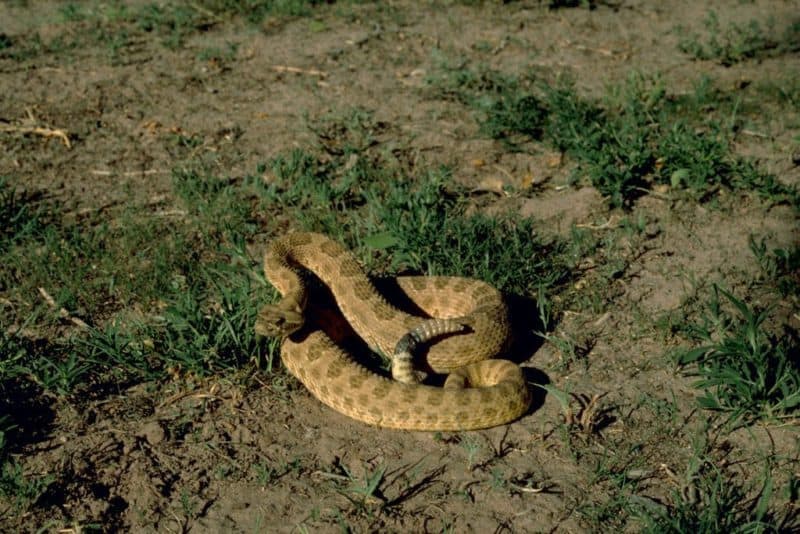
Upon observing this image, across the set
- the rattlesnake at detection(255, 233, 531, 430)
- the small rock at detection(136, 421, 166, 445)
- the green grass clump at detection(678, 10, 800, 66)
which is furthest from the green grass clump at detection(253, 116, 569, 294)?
the green grass clump at detection(678, 10, 800, 66)

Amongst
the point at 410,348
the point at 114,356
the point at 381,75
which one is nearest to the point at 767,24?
the point at 381,75

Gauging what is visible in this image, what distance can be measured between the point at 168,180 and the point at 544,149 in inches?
134

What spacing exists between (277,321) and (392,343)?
A: 77cm

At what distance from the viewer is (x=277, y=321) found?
4863 millimetres

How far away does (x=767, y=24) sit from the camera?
30.8ft

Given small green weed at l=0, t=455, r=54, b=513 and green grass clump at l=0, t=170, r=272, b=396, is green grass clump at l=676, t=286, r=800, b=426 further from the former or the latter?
small green weed at l=0, t=455, r=54, b=513

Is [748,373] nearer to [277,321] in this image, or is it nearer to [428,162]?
[277,321]

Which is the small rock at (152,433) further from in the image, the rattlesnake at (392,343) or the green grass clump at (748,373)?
the green grass clump at (748,373)

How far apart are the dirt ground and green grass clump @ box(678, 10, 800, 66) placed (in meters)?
0.14

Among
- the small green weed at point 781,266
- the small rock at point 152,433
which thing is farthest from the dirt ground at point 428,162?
the small green weed at point 781,266

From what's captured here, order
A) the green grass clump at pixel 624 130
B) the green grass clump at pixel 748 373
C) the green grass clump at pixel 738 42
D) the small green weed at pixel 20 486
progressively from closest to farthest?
the small green weed at pixel 20 486, the green grass clump at pixel 748 373, the green grass clump at pixel 624 130, the green grass clump at pixel 738 42

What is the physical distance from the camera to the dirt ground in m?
4.15

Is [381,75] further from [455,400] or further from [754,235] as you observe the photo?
[455,400]

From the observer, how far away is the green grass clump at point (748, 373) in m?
4.50
